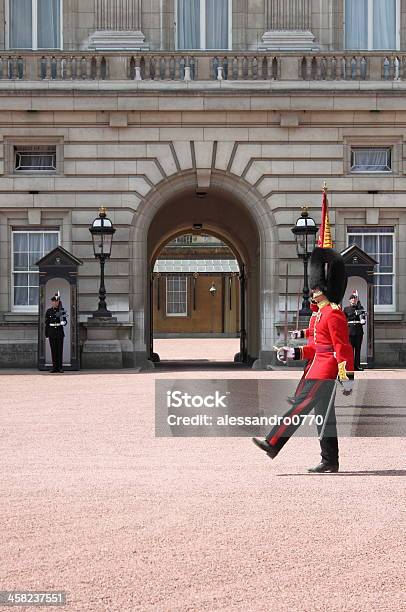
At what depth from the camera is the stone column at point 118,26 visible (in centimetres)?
2316

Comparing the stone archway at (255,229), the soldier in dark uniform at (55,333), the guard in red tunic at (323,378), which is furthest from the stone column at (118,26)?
the guard in red tunic at (323,378)

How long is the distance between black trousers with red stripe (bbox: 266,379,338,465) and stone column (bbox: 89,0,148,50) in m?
15.2

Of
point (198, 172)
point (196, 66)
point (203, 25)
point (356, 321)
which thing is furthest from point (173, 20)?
point (356, 321)

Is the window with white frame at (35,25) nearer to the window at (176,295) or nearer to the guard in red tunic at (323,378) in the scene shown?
the guard in red tunic at (323,378)

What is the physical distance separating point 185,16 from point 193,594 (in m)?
19.9

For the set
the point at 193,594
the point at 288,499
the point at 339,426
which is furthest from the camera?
the point at 339,426

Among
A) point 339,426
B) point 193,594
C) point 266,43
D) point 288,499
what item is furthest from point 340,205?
point 193,594

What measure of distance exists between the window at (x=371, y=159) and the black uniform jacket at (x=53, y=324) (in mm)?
6333

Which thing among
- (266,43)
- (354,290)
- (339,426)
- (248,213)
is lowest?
(339,426)

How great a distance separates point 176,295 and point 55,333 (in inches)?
1399

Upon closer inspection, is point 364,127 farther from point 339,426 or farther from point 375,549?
point 375,549

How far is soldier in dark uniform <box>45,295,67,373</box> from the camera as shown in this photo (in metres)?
21.7

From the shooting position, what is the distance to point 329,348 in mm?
9062

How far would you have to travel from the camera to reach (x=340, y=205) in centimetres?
2322
